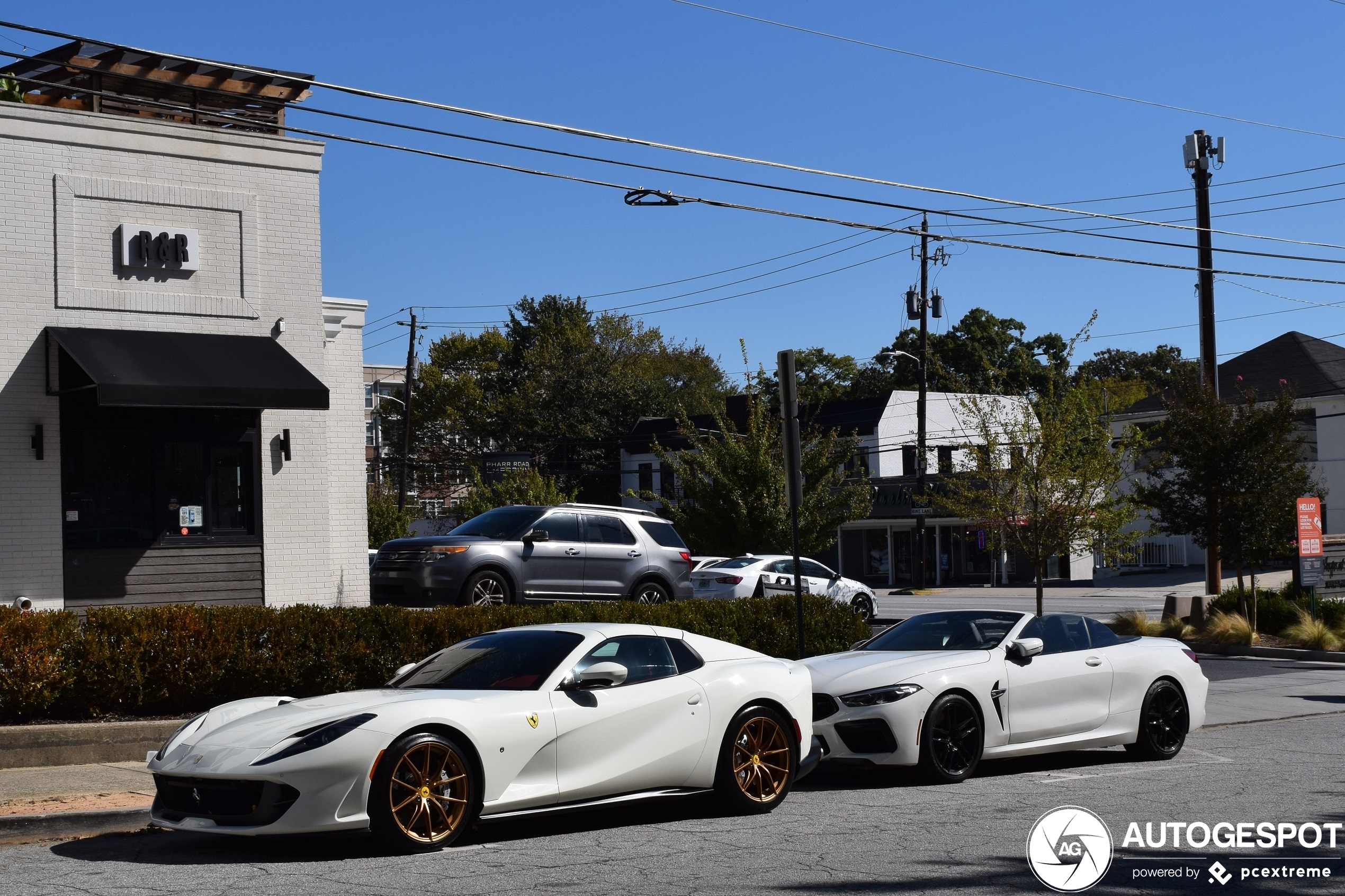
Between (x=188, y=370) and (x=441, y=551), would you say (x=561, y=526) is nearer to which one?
(x=441, y=551)

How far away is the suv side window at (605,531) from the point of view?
18312mm

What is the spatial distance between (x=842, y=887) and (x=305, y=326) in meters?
12.9

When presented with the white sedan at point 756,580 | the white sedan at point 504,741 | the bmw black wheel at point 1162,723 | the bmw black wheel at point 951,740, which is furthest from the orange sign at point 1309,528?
the white sedan at point 504,741

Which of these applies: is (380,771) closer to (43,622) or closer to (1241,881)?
(1241,881)

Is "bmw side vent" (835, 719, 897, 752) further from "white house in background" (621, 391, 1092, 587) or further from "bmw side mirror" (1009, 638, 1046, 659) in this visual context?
"white house in background" (621, 391, 1092, 587)

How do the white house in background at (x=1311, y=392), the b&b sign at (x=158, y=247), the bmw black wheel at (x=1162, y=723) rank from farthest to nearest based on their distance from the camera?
the white house in background at (x=1311, y=392)
the b&b sign at (x=158, y=247)
the bmw black wheel at (x=1162, y=723)

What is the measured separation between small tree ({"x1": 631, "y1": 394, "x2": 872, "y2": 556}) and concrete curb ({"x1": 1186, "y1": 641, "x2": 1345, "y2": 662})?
9.73m

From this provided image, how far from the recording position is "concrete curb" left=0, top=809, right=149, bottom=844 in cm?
832

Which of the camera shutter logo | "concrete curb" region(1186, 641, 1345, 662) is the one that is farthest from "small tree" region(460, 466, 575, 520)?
the camera shutter logo

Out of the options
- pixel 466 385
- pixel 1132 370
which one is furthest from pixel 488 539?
pixel 1132 370

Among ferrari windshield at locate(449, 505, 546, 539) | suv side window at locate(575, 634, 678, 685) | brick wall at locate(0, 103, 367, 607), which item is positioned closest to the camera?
suv side window at locate(575, 634, 678, 685)

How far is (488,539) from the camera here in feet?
56.8

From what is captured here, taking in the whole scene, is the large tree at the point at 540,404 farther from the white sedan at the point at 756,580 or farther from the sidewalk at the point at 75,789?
the sidewalk at the point at 75,789

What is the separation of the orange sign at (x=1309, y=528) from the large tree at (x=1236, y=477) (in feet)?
0.58
